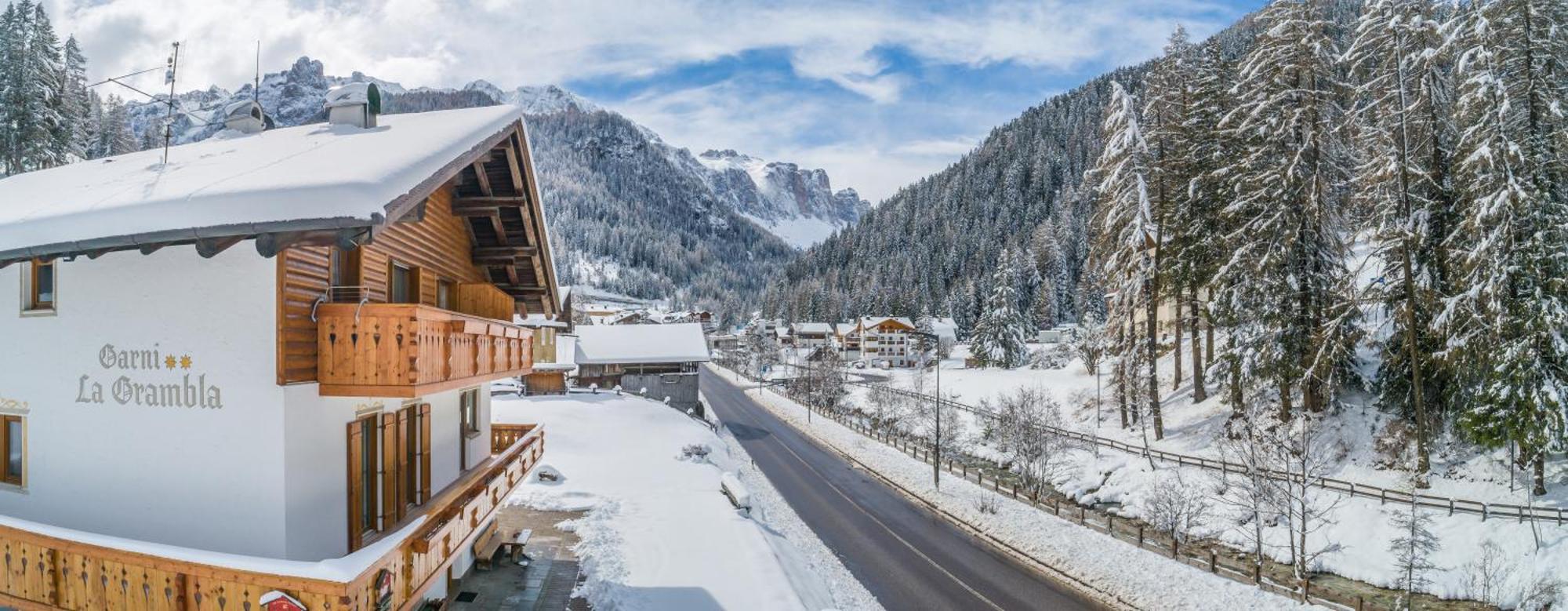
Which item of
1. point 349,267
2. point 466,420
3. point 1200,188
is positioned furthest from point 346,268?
point 1200,188

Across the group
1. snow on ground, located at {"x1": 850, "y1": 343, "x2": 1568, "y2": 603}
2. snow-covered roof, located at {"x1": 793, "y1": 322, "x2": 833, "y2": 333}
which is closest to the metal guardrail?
snow on ground, located at {"x1": 850, "y1": 343, "x2": 1568, "y2": 603}

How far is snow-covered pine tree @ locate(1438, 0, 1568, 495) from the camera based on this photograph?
2292 centimetres

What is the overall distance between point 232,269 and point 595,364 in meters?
49.0

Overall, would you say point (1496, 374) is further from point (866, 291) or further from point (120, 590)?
point (866, 291)

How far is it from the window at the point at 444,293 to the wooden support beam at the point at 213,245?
5737mm

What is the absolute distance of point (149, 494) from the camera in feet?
30.8

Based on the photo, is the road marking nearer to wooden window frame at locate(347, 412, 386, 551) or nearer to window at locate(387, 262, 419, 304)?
wooden window frame at locate(347, 412, 386, 551)

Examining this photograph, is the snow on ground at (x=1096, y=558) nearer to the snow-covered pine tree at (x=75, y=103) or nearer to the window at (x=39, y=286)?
the window at (x=39, y=286)

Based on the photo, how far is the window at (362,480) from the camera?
410 inches

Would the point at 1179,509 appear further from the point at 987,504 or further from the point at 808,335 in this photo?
the point at 808,335

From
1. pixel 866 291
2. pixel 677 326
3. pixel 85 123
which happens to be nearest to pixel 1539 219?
pixel 677 326

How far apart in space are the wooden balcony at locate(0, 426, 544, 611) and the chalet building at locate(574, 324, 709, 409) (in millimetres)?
46506

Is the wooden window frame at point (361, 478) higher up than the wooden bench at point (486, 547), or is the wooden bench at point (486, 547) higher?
the wooden window frame at point (361, 478)

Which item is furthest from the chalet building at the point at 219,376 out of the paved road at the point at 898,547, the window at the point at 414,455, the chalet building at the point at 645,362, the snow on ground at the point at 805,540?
the chalet building at the point at 645,362
